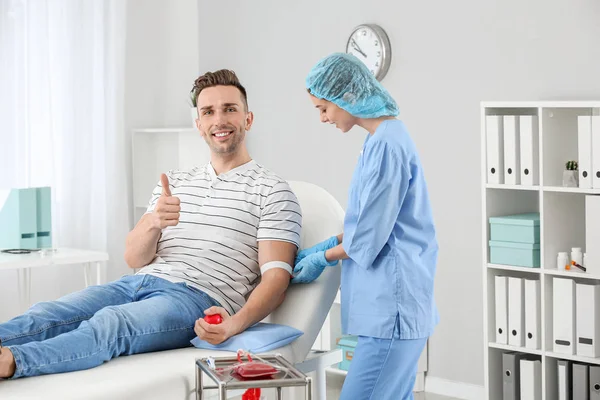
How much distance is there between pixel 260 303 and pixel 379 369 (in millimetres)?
341

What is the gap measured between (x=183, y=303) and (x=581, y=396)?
1.48 metres

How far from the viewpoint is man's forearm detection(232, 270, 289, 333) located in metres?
2.19

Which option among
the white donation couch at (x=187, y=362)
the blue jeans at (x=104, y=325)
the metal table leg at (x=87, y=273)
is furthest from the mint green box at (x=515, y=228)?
the metal table leg at (x=87, y=273)

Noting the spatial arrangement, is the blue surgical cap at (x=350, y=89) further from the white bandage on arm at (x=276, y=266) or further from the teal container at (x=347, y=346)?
the teal container at (x=347, y=346)

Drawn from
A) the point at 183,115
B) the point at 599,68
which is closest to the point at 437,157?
the point at 599,68

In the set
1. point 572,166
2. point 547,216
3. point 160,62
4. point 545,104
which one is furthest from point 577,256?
point 160,62

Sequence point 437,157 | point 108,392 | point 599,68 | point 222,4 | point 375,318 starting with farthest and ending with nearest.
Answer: point 222,4 → point 437,157 → point 599,68 → point 375,318 → point 108,392

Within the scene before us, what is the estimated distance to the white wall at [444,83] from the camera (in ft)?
10.8

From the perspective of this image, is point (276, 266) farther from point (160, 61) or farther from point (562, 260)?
point (160, 61)

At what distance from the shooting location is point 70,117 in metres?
4.36

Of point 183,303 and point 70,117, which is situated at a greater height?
point 70,117

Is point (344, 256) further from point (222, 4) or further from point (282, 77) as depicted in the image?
point (222, 4)

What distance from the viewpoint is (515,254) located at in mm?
3080

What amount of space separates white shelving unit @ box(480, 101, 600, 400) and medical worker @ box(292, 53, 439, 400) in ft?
2.85
